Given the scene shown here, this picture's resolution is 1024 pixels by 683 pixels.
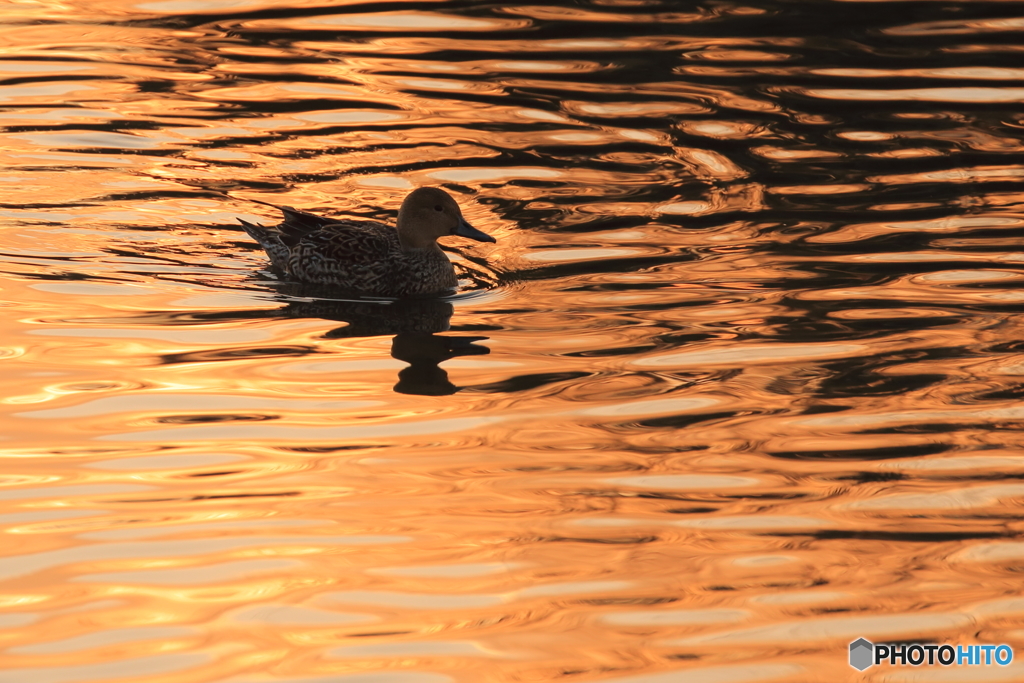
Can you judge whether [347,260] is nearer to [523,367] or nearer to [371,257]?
[371,257]

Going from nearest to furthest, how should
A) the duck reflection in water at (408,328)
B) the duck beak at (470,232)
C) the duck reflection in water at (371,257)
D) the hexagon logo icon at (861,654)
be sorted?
the hexagon logo icon at (861,654)
the duck reflection in water at (408,328)
the duck reflection in water at (371,257)
the duck beak at (470,232)

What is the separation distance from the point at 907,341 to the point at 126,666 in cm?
529

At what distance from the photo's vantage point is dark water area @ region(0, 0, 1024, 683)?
18.7ft

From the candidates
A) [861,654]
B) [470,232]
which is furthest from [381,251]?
[861,654]

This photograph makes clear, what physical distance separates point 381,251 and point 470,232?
0.66m

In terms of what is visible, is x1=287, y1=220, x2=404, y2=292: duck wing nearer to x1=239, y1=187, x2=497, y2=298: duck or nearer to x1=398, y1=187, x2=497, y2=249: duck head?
x1=239, y1=187, x2=497, y2=298: duck

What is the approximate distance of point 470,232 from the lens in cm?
1032

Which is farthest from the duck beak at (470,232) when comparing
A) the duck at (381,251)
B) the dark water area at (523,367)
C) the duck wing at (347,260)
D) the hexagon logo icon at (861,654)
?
the hexagon logo icon at (861,654)

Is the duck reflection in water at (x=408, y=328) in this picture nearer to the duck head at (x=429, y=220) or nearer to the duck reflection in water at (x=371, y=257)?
the duck reflection in water at (x=371, y=257)

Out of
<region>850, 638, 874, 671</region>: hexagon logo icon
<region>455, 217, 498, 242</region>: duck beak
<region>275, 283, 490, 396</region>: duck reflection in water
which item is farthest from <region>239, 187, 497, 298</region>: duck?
<region>850, 638, 874, 671</region>: hexagon logo icon

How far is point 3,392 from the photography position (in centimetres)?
777

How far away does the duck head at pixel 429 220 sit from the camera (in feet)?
34.3

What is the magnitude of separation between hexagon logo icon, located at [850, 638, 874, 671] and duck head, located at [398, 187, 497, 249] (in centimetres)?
548

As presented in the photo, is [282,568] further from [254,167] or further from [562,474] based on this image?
[254,167]
